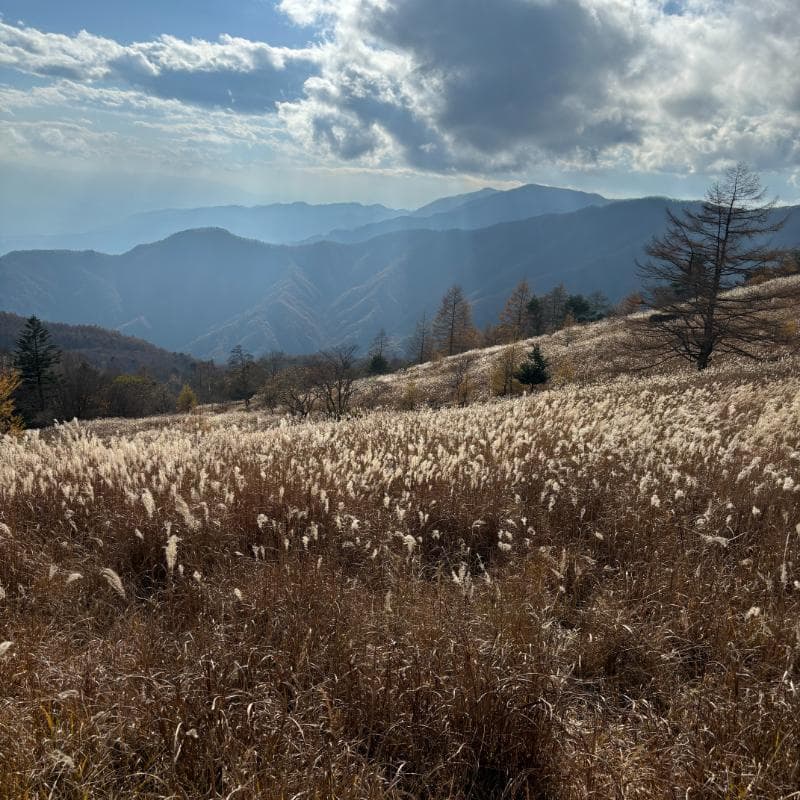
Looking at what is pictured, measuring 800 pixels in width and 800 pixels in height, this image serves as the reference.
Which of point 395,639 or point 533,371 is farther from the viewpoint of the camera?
point 533,371

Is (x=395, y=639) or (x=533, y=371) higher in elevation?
(x=395, y=639)

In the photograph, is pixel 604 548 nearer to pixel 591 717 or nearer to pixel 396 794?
pixel 591 717

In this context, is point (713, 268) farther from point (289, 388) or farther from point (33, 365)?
point (33, 365)

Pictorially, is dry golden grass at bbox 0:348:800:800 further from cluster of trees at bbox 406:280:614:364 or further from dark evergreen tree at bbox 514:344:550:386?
cluster of trees at bbox 406:280:614:364

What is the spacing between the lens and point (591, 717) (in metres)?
2.36

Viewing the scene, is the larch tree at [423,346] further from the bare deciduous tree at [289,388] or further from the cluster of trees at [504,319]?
the bare deciduous tree at [289,388]

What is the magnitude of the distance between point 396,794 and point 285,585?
1.38 m

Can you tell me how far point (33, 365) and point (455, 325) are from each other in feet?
163

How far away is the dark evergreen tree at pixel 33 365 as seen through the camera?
54250 millimetres

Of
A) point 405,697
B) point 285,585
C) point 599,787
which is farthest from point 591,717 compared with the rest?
point 285,585

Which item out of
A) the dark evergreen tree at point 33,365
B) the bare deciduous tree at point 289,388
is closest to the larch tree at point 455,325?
the bare deciduous tree at point 289,388

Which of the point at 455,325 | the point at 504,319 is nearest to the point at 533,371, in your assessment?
the point at 455,325

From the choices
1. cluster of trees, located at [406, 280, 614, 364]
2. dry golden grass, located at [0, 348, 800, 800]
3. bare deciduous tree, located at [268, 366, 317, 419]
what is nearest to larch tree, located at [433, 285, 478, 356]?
cluster of trees, located at [406, 280, 614, 364]

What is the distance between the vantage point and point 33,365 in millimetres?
55375
